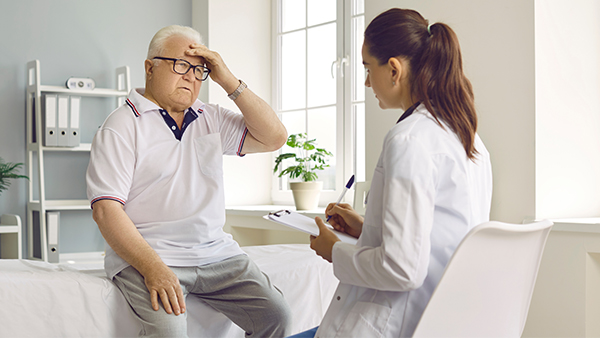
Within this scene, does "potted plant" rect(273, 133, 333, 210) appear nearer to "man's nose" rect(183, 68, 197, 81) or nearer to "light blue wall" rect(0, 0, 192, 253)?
"light blue wall" rect(0, 0, 192, 253)

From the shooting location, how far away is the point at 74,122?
3.49m

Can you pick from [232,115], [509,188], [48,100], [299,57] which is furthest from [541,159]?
[48,100]

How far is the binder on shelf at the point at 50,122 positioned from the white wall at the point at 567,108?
2.88 meters

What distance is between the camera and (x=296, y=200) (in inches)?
126

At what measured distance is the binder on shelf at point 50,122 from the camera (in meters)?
3.38

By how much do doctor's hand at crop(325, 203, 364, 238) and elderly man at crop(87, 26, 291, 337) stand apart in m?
0.33

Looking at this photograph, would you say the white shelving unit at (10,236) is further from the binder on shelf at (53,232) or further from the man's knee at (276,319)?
the man's knee at (276,319)

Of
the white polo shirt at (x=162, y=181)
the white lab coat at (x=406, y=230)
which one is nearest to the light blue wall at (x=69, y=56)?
the white polo shirt at (x=162, y=181)

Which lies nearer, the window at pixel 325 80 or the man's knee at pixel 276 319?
the man's knee at pixel 276 319

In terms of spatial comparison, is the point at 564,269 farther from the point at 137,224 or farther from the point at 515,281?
the point at 137,224

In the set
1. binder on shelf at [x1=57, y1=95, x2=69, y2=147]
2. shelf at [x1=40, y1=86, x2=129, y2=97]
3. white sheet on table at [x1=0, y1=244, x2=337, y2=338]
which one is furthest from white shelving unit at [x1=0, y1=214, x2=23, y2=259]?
white sheet on table at [x1=0, y1=244, x2=337, y2=338]

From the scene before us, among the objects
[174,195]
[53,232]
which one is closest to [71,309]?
[174,195]

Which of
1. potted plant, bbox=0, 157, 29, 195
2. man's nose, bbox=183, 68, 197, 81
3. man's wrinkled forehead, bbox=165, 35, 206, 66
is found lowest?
potted plant, bbox=0, 157, 29, 195

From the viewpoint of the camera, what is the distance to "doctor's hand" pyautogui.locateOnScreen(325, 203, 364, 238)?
4.09 feet
